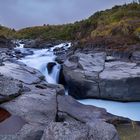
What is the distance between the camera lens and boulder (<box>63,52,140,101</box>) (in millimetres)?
25694

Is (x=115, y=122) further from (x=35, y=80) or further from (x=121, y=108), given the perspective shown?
(x=35, y=80)

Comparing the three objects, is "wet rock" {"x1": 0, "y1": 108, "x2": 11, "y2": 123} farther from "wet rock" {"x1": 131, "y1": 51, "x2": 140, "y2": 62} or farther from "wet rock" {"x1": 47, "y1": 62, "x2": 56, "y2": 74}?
"wet rock" {"x1": 131, "y1": 51, "x2": 140, "y2": 62}

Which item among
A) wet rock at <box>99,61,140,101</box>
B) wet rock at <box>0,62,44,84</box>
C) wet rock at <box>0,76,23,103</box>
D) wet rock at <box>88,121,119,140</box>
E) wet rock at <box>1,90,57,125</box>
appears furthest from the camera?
wet rock at <box>99,61,140,101</box>

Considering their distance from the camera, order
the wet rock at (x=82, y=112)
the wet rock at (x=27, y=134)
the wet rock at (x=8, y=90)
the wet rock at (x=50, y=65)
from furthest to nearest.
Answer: the wet rock at (x=50, y=65)
the wet rock at (x=82, y=112)
the wet rock at (x=8, y=90)
the wet rock at (x=27, y=134)

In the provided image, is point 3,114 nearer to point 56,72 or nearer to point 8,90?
point 8,90

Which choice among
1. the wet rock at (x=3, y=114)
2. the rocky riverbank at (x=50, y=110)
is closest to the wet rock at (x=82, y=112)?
the rocky riverbank at (x=50, y=110)

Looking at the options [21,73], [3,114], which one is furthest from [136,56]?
[3,114]

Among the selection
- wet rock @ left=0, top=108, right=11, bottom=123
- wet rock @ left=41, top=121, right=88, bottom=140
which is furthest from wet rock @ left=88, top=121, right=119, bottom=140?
wet rock @ left=0, top=108, right=11, bottom=123

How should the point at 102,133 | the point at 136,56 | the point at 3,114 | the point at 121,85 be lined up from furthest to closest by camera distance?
the point at 136,56 < the point at 121,85 < the point at 3,114 < the point at 102,133

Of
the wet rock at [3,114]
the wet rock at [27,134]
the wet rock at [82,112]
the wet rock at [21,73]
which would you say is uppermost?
the wet rock at [21,73]

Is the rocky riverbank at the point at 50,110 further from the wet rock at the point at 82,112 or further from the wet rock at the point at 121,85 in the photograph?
the wet rock at the point at 121,85

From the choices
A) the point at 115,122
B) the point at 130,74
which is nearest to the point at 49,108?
the point at 115,122

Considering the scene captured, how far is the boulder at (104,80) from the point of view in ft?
84.3

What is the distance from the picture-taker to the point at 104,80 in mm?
25844
